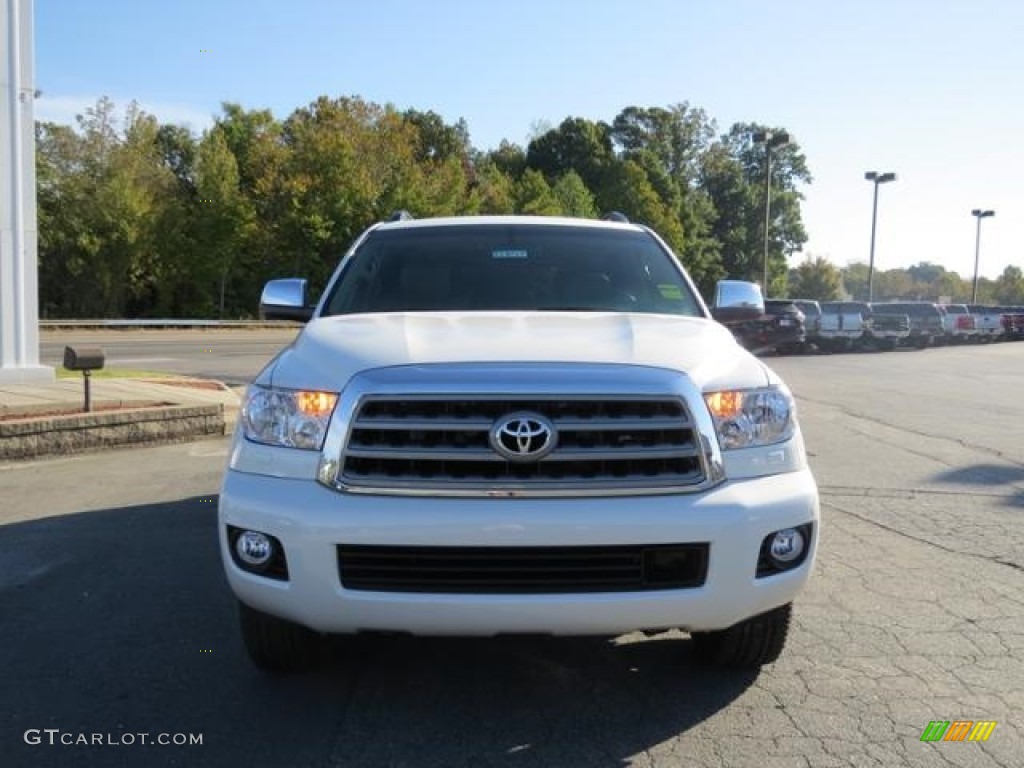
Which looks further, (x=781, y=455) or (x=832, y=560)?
(x=832, y=560)

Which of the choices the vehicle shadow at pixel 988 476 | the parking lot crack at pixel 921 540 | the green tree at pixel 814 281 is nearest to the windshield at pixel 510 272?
the parking lot crack at pixel 921 540

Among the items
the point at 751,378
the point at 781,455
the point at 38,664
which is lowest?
the point at 38,664

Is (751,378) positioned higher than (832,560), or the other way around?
(751,378)

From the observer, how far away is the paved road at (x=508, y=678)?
10.3 ft

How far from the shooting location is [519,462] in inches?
121

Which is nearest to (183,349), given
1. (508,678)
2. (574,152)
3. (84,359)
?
(84,359)

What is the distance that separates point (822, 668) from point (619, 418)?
61.2 inches

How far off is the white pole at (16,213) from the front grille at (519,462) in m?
9.58

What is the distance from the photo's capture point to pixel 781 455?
331 cm

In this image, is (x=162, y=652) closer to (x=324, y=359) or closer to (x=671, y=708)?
(x=324, y=359)

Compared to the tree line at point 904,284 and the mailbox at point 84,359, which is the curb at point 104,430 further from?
the tree line at point 904,284

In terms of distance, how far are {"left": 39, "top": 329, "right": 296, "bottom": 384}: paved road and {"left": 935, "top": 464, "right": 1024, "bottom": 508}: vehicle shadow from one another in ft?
36.2

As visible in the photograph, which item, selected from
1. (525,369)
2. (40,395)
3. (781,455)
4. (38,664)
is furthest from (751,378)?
(40,395)

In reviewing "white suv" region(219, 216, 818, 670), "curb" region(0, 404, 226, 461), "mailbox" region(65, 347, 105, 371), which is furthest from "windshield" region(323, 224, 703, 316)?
"curb" region(0, 404, 226, 461)
